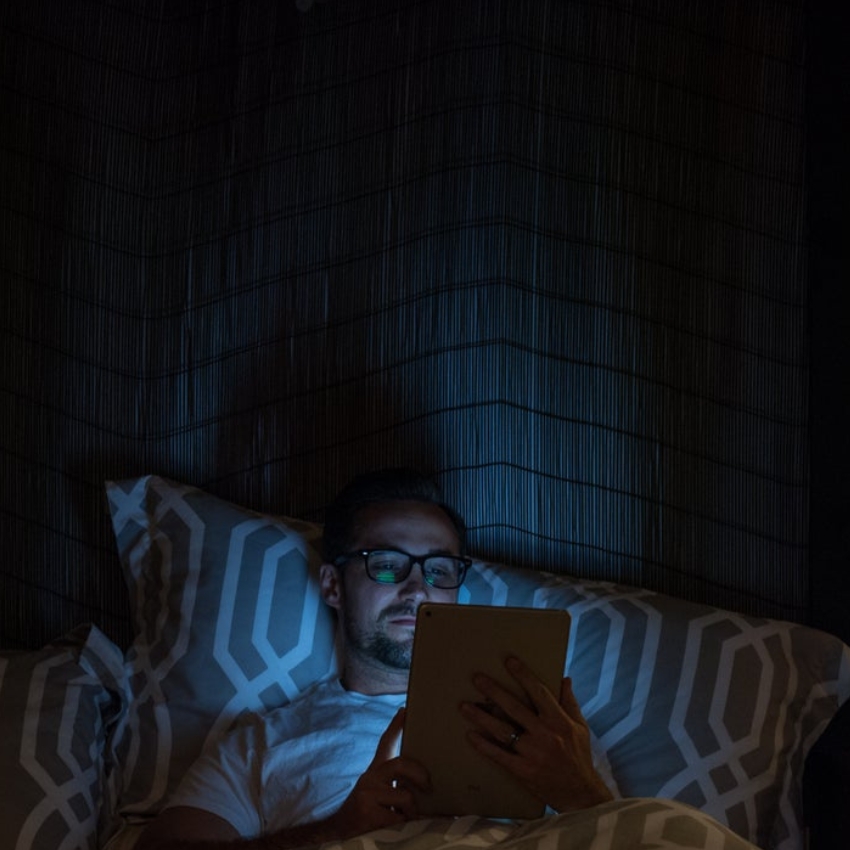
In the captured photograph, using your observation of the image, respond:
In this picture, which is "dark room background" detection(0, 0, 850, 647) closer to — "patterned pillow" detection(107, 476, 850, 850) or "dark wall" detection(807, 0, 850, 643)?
"dark wall" detection(807, 0, 850, 643)

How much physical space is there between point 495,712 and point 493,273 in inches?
33.8

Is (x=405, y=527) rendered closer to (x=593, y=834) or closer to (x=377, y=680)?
(x=377, y=680)

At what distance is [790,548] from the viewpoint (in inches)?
81.8

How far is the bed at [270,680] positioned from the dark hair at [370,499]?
79 mm

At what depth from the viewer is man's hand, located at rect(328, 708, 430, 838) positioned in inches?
64.1

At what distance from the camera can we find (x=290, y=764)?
5.97 feet

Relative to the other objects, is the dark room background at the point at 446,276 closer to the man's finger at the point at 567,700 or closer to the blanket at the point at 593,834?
the man's finger at the point at 567,700

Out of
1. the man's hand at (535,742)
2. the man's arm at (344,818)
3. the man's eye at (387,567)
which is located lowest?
the man's arm at (344,818)

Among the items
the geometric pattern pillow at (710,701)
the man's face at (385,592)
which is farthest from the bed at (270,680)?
the man's face at (385,592)

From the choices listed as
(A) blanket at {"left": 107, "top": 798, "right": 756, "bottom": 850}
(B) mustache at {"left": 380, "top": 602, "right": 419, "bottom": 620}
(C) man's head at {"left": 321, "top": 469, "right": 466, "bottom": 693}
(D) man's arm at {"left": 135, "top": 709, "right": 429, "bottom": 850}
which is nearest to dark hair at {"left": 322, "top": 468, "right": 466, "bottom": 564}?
(C) man's head at {"left": 321, "top": 469, "right": 466, "bottom": 693}

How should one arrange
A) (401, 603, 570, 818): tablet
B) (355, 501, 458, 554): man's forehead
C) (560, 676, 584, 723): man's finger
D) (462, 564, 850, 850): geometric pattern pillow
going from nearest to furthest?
1. (401, 603, 570, 818): tablet
2. (560, 676, 584, 723): man's finger
3. (462, 564, 850, 850): geometric pattern pillow
4. (355, 501, 458, 554): man's forehead

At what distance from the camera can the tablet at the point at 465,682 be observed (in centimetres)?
160

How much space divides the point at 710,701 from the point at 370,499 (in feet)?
1.96

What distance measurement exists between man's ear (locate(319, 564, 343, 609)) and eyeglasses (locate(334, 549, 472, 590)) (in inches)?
2.3
